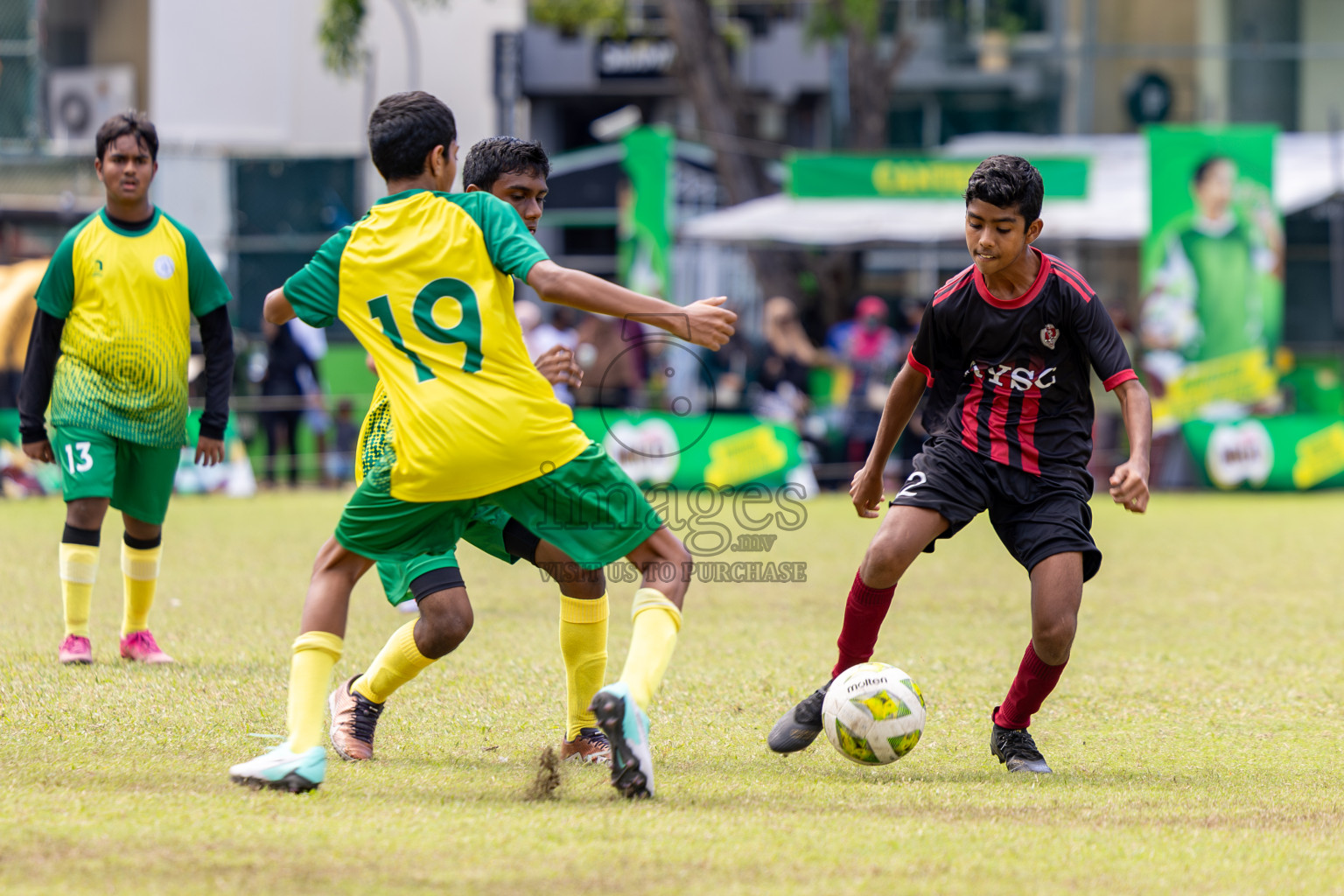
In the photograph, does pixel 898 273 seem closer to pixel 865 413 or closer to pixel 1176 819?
pixel 865 413

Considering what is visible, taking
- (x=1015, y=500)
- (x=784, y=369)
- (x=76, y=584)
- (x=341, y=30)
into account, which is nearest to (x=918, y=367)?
(x=1015, y=500)

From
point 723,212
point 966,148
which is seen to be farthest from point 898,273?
point 723,212

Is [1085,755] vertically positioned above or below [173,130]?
below

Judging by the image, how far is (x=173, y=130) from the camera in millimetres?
26500

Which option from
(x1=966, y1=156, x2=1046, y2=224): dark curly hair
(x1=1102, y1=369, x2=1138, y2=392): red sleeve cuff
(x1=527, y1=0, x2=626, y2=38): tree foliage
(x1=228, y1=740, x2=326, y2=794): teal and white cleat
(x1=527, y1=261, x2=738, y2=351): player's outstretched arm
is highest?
(x1=527, y1=0, x2=626, y2=38): tree foliage

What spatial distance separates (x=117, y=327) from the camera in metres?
6.52

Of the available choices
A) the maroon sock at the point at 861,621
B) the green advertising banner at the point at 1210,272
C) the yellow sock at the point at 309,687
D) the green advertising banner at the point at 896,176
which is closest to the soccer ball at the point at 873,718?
the maroon sock at the point at 861,621

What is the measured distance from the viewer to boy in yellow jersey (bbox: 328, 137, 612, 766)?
486 centimetres

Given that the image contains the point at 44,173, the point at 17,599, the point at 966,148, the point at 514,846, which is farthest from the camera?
the point at 966,148

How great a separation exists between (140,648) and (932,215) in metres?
13.0

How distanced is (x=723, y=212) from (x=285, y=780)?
1595 cm

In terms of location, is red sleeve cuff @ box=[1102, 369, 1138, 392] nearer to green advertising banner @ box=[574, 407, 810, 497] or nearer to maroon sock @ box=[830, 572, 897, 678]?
maroon sock @ box=[830, 572, 897, 678]

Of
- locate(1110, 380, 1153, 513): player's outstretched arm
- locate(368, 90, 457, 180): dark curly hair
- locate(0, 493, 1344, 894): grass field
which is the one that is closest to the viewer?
locate(0, 493, 1344, 894): grass field

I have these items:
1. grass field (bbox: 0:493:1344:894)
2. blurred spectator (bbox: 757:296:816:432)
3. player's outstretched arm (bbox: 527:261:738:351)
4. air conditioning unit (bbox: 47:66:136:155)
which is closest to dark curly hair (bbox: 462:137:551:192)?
player's outstretched arm (bbox: 527:261:738:351)
